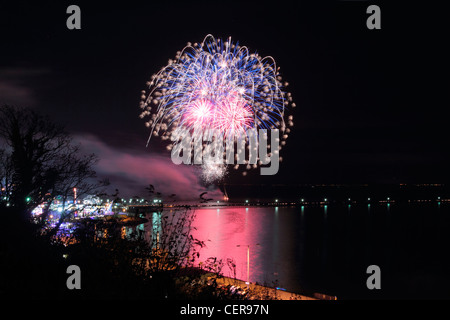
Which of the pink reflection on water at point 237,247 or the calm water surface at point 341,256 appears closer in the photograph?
the calm water surface at point 341,256

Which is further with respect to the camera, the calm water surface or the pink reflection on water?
the pink reflection on water

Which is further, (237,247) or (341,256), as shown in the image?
(237,247)

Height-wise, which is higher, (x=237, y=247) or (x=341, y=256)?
(x=237, y=247)
